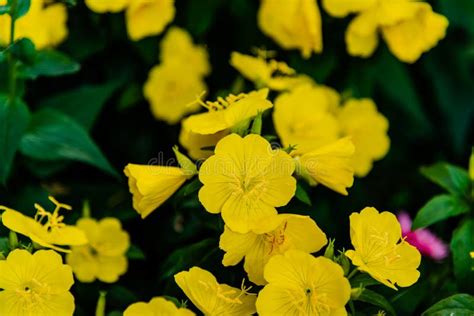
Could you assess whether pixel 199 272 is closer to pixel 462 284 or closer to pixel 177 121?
pixel 462 284

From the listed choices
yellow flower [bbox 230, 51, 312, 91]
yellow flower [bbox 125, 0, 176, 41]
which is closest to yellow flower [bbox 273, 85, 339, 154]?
yellow flower [bbox 230, 51, 312, 91]

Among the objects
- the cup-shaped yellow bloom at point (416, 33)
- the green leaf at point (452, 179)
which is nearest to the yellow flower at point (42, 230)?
the green leaf at point (452, 179)

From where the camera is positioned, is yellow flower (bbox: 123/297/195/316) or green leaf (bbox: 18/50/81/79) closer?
yellow flower (bbox: 123/297/195/316)

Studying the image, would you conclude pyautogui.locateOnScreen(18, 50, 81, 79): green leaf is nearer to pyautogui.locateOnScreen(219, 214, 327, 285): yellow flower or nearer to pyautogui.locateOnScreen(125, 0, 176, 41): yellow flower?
pyautogui.locateOnScreen(125, 0, 176, 41): yellow flower

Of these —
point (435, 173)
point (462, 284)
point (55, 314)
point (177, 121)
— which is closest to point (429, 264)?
point (435, 173)

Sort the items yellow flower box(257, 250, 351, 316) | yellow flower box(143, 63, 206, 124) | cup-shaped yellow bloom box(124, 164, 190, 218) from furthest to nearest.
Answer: yellow flower box(143, 63, 206, 124), cup-shaped yellow bloom box(124, 164, 190, 218), yellow flower box(257, 250, 351, 316)

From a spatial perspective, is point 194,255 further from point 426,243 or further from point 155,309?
point 426,243

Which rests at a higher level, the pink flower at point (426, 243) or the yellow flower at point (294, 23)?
the yellow flower at point (294, 23)

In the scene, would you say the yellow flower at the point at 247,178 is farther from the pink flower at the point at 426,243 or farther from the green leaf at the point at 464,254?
the pink flower at the point at 426,243
